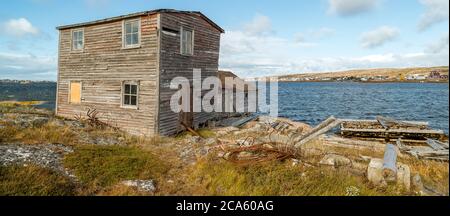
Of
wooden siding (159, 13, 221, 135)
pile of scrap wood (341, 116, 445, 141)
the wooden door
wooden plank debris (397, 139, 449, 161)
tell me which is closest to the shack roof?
wooden siding (159, 13, 221, 135)

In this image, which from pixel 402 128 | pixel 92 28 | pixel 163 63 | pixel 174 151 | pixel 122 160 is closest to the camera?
pixel 122 160

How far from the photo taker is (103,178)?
9.70m

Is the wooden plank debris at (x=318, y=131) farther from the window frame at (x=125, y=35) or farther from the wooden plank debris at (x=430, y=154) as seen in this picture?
the window frame at (x=125, y=35)

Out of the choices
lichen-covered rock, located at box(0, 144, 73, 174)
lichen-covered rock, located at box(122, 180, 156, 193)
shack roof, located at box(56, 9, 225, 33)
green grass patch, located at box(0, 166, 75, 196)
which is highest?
shack roof, located at box(56, 9, 225, 33)

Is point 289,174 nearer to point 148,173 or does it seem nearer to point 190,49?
point 148,173

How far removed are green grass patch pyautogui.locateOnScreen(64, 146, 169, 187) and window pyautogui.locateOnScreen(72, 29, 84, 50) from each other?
1009 cm

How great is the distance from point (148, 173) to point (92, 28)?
13.1 m

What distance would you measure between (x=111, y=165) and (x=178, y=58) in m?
9.36

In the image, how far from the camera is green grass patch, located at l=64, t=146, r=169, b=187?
9.78 meters

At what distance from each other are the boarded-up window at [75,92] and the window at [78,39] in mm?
2328

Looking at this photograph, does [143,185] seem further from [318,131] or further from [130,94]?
[130,94]

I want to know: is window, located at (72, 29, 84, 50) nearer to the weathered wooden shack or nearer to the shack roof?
the weathered wooden shack

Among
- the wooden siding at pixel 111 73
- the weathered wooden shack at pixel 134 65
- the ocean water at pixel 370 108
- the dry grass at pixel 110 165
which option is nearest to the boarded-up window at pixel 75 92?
the weathered wooden shack at pixel 134 65
